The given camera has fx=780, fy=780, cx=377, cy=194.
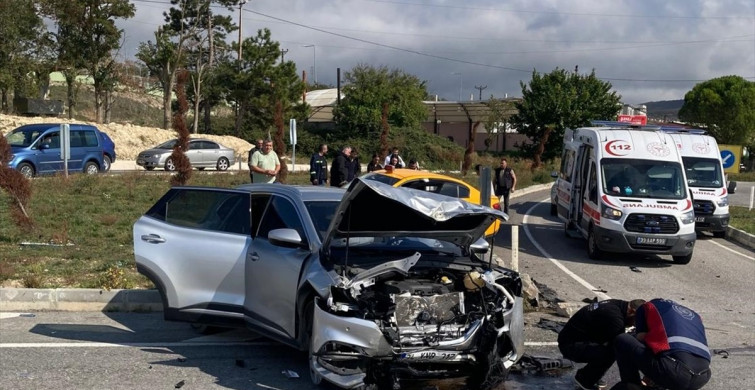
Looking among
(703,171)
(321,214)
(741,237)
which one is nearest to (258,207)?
(321,214)

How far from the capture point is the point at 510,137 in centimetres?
7281

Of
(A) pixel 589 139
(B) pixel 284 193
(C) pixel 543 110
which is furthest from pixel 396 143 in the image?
(B) pixel 284 193

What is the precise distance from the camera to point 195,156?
3450 cm

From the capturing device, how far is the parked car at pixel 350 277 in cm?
605

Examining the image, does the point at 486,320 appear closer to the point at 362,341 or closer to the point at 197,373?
the point at 362,341

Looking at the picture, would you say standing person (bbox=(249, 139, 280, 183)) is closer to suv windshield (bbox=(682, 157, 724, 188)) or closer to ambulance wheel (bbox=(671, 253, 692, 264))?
ambulance wheel (bbox=(671, 253, 692, 264))

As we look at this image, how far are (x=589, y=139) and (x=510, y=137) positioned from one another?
56.3 metres

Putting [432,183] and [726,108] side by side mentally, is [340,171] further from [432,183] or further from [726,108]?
[726,108]

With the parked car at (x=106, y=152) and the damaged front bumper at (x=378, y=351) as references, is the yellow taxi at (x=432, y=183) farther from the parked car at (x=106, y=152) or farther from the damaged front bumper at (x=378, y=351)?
the parked car at (x=106, y=152)

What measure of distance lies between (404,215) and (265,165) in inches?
339

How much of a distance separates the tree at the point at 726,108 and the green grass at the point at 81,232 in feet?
201

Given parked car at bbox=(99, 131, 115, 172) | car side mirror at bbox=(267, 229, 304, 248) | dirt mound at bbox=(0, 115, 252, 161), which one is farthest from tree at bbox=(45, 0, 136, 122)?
car side mirror at bbox=(267, 229, 304, 248)

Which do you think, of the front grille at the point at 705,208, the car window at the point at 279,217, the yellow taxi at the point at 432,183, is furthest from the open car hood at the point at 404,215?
the front grille at the point at 705,208

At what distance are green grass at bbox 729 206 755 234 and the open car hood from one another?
15.8m
